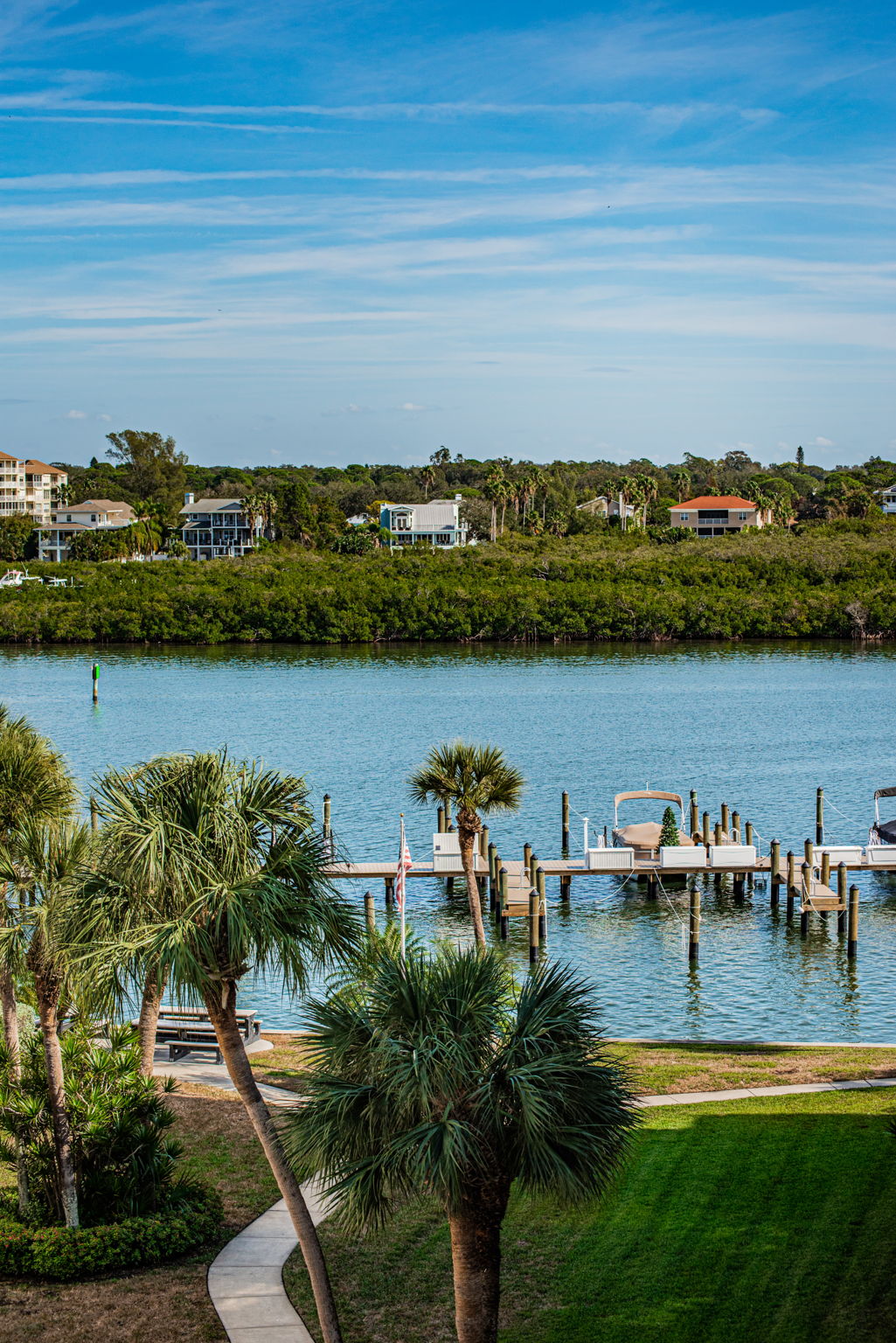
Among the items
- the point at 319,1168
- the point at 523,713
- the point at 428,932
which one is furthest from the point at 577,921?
the point at 523,713

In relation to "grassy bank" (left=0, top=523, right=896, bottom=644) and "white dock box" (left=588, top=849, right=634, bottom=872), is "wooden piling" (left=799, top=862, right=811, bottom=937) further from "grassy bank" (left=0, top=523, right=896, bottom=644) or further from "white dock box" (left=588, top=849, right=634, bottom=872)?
"grassy bank" (left=0, top=523, right=896, bottom=644)

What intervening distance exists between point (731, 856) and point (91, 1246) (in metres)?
22.0

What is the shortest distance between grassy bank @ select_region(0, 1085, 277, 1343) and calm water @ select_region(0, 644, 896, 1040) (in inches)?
409

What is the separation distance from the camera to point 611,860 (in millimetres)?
33500

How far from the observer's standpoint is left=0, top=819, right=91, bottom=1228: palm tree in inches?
555

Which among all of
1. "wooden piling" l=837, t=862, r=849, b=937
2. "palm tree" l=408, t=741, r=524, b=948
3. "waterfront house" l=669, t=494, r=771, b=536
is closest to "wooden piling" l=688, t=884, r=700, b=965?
"wooden piling" l=837, t=862, r=849, b=937

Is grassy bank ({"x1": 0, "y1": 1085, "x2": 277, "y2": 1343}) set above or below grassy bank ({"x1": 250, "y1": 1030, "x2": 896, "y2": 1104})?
above

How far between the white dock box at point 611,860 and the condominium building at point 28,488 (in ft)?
493

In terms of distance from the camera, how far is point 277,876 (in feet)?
42.4

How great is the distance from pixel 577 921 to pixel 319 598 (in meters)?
78.6

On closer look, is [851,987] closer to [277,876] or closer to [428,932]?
[428,932]

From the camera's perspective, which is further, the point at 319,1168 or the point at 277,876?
the point at 277,876

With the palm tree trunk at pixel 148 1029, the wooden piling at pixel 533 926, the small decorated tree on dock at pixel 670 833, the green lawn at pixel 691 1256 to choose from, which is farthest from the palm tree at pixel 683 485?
the green lawn at pixel 691 1256

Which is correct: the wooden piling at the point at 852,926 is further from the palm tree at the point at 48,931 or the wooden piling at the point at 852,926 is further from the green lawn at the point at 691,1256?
the palm tree at the point at 48,931
